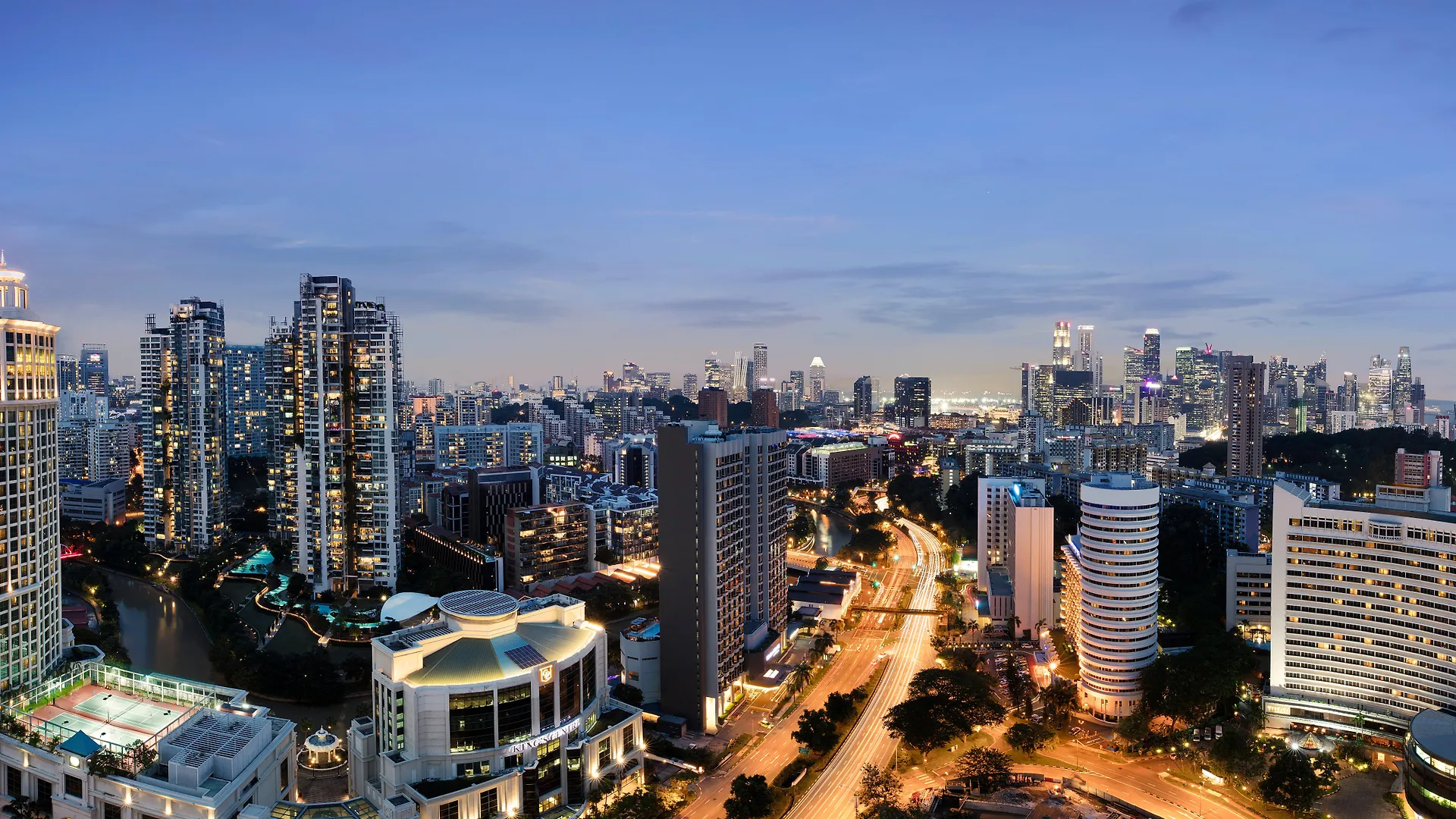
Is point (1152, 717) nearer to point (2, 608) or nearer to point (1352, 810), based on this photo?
point (1352, 810)

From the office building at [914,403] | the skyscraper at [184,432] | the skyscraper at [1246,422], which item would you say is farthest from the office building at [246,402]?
the office building at [914,403]

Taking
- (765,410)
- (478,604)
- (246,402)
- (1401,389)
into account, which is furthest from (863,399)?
(478,604)

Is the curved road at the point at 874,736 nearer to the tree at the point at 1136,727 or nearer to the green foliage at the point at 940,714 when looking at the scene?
the green foliage at the point at 940,714

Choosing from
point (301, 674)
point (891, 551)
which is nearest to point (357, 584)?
point (301, 674)

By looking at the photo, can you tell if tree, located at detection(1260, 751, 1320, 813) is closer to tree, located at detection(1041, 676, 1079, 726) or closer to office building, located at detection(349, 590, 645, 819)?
tree, located at detection(1041, 676, 1079, 726)

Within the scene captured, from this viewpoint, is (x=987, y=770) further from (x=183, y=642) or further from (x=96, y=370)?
(x=96, y=370)
